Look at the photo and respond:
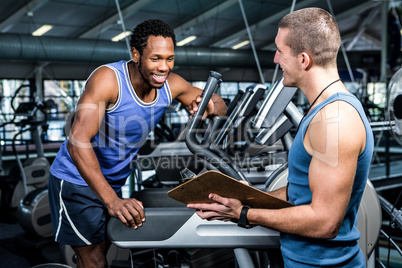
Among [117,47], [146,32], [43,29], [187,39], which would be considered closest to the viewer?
[146,32]

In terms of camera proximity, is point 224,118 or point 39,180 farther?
point 39,180

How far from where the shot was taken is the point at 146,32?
4.76 feet

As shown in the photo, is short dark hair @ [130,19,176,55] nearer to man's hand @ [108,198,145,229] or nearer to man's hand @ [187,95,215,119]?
man's hand @ [187,95,215,119]

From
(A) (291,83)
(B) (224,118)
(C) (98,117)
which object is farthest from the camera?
(B) (224,118)

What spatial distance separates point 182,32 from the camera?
10.4m

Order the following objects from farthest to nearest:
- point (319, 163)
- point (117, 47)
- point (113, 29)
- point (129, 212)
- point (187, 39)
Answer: point (187, 39) < point (113, 29) < point (117, 47) < point (129, 212) < point (319, 163)

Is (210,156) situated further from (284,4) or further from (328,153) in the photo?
(284,4)

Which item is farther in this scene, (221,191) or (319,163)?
(221,191)

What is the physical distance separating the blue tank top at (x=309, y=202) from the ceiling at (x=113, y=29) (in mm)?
5873

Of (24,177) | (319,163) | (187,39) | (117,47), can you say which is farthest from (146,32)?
(187,39)

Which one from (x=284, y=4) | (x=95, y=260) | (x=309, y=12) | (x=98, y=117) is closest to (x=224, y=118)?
(x=98, y=117)

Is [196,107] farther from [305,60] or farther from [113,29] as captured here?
[113,29]

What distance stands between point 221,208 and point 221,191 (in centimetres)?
6

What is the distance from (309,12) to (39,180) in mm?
3876
